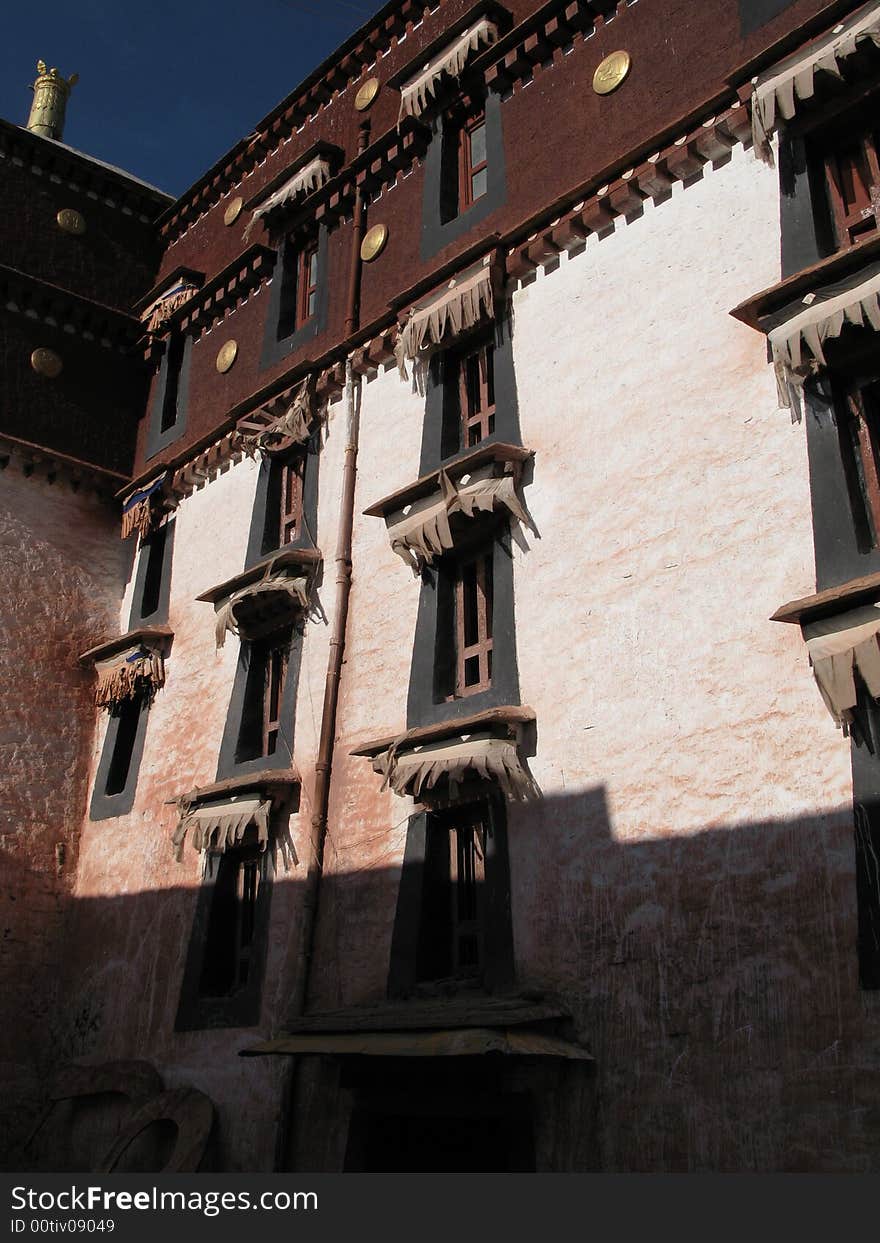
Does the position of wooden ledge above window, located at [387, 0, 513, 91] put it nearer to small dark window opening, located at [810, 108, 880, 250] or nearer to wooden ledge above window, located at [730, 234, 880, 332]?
small dark window opening, located at [810, 108, 880, 250]

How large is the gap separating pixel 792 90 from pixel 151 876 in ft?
38.5

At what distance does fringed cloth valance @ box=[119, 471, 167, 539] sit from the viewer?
708 inches

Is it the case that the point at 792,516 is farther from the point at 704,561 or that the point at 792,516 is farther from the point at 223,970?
the point at 223,970

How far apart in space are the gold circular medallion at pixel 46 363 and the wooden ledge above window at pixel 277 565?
6339 millimetres

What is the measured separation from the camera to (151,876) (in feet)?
49.5

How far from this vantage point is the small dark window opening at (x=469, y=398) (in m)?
13.3

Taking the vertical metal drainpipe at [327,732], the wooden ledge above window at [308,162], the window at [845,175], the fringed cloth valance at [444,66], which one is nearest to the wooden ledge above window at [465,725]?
the vertical metal drainpipe at [327,732]

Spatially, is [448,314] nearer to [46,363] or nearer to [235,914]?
[235,914]

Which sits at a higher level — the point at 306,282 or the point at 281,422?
the point at 306,282

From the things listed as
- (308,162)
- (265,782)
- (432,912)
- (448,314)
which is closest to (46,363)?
(308,162)

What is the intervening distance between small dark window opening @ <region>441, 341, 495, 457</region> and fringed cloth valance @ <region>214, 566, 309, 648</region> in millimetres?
2616

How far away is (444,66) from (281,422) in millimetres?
5148

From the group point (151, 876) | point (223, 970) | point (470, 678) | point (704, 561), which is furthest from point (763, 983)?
point (151, 876)

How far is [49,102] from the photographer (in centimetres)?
2425
